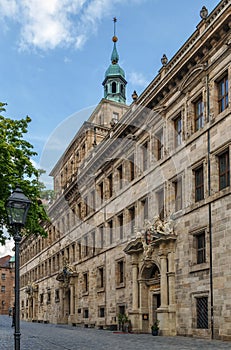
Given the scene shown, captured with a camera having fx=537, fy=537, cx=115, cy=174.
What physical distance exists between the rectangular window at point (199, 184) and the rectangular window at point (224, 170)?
4.80 feet

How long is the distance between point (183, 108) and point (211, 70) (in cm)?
305

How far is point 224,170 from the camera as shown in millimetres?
22859

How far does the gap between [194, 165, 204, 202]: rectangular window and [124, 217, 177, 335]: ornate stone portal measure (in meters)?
2.35

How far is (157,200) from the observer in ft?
96.1

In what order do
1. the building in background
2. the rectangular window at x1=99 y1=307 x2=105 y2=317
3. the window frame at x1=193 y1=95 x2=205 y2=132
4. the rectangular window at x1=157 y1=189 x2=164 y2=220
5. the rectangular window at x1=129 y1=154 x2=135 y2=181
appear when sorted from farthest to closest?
the building in background → the rectangular window at x1=99 y1=307 x2=105 y2=317 → the rectangular window at x1=129 y1=154 x2=135 y2=181 → the rectangular window at x1=157 y1=189 x2=164 y2=220 → the window frame at x1=193 y1=95 x2=205 y2=132

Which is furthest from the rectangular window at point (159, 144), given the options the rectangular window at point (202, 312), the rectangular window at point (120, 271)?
the rectangular window at point (202, 312)

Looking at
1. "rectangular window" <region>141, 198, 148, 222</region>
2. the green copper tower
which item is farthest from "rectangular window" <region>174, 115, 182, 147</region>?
the green copper tower

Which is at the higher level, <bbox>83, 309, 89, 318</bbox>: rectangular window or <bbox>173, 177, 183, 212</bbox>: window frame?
<bbox>173, 177, 183, 212</bbox>: window frame

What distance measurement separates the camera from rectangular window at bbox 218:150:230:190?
74.0 ft

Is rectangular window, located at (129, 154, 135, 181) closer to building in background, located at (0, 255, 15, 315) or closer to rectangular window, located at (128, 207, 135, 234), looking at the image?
rectangular window, located at (128, 207, 135, 234)

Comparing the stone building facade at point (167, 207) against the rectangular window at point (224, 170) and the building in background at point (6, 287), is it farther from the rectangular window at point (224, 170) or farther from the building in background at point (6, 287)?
the building in background at point (6, 287)

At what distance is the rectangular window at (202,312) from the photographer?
22.8m

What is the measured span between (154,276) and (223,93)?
11.3 meters

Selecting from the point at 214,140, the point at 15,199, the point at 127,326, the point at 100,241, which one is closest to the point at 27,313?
the point at 100,241
